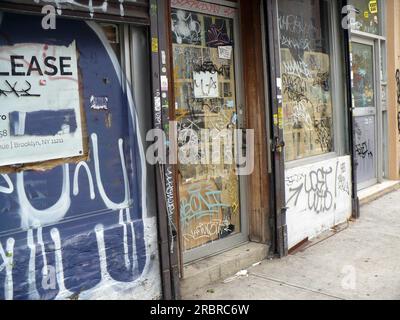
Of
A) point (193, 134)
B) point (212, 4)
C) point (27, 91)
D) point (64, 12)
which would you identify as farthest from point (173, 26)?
point (27, 91)

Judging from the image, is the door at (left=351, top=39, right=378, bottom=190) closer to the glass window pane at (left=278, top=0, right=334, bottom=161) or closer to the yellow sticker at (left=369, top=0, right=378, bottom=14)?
the yellow sticker at (left=369, top=0, right=378, bottom=14)

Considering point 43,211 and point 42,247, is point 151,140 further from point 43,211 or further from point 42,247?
point 42,247

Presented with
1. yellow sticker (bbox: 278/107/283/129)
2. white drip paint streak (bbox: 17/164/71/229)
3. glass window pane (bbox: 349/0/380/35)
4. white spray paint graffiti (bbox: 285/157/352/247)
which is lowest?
white spray paint graffiti (bbox: 285/157/352/247)

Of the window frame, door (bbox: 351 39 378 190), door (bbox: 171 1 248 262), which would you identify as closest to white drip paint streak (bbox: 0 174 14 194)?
door (bbox: 171 1 248 262)

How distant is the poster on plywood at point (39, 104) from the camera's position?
9.96 feet

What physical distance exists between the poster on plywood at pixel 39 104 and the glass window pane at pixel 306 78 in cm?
272

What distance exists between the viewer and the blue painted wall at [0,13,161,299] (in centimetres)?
307

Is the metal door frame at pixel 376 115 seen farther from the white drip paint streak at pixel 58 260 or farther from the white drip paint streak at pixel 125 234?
the white drip paint streak at pixel 58 260

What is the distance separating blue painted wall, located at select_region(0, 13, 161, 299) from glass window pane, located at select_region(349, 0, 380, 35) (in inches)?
199

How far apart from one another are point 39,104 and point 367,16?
6.21 metres

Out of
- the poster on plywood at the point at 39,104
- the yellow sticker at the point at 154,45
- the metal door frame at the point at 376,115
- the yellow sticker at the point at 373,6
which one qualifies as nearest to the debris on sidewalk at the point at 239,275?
the poster on plywood at the point at 39,104

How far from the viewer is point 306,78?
5.80 meters

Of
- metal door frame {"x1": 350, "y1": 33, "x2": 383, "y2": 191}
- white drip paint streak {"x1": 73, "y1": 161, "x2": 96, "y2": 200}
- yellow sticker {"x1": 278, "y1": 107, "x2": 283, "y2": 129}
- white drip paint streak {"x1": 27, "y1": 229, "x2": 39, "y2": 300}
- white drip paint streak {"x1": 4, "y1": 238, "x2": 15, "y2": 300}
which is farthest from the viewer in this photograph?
metal door frame {"x1": 350, "y1": 33, "x2": 383, "y2": 191}
